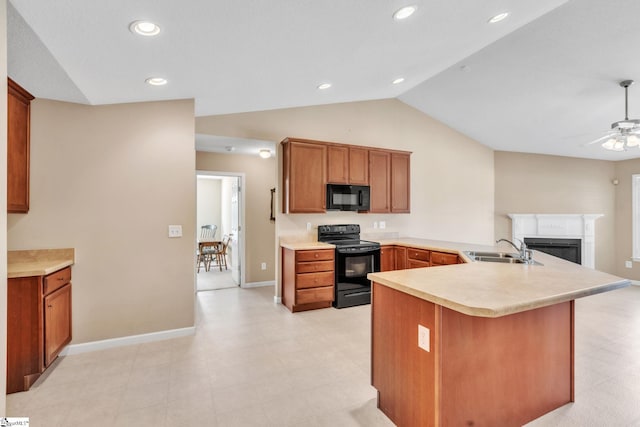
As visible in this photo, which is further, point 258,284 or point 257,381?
point 258,284

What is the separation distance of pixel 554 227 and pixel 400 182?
3.63 metres

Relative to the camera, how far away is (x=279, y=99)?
12.6 feet

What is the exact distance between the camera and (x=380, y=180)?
488 centimetres

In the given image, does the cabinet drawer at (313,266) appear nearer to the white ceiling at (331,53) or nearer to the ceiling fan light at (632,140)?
the white ceiling at (331,53)

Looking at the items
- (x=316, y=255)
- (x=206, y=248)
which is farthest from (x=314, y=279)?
(x=206, y=248)

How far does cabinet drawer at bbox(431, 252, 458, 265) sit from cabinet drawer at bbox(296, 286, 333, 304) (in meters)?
1.41

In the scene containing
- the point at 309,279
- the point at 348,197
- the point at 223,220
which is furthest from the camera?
the point at 223,220

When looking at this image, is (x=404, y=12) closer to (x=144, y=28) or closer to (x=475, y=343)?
(x=144, y=28)

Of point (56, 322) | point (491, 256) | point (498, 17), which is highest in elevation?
point (498, 17)

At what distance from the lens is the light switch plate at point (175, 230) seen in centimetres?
322

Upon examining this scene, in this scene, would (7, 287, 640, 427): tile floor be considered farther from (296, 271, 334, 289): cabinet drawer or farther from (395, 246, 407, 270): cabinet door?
(395, 246, 407, 270): cabinet door

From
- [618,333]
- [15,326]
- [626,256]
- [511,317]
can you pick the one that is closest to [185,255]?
[15,326]

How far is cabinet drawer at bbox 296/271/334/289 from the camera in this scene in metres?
4.00

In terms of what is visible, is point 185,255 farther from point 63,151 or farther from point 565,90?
point 565,90
